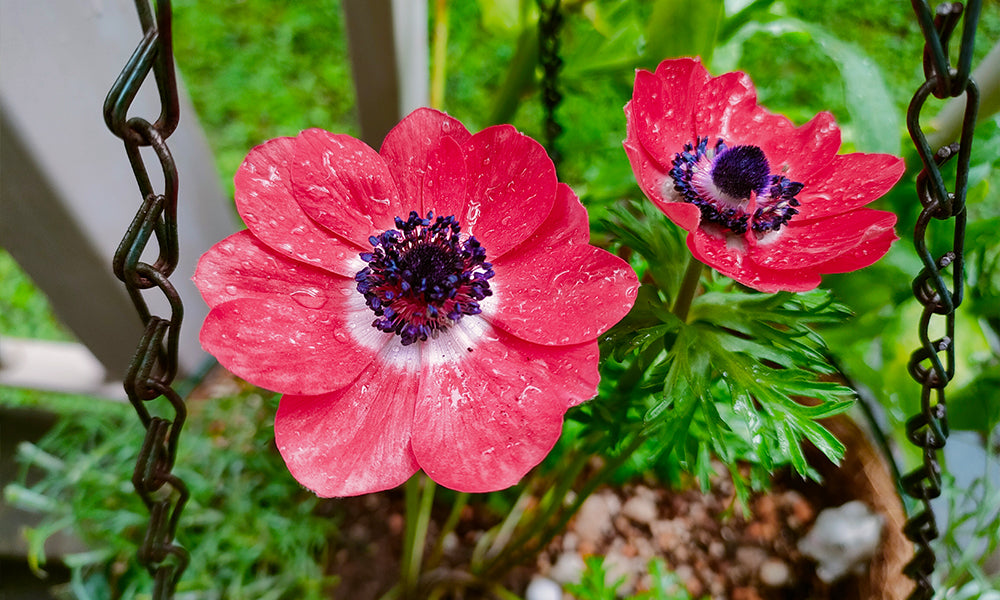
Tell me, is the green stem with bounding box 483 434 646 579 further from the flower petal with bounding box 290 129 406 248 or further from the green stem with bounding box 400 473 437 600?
the flower petal with bounding box 290 129 406 248

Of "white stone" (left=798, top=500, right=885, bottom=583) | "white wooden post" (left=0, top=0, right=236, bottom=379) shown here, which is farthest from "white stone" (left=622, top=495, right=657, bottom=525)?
"white wooden post" (left=0, top=0, right=236, bottom=379)

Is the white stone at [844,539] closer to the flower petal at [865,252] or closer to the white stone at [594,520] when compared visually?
the white stone at [594,520]

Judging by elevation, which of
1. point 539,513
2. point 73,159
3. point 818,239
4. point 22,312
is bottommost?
point 22,312

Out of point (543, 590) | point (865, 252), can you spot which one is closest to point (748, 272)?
point (865, 252)

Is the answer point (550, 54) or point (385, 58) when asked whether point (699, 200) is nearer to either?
point (550, 54)

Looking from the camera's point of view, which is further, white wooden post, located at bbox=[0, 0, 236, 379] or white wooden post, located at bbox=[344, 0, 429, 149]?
white wooden post, located at bbox=[344, 0, 429, 149]

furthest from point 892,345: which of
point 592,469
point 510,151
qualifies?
point 510,151
